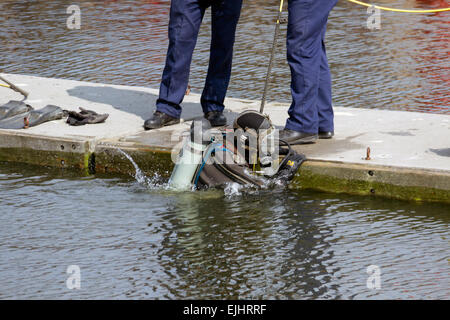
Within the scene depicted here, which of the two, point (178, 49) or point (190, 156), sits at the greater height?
point (178, 49)

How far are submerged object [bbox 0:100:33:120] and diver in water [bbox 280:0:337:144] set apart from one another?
2107mm

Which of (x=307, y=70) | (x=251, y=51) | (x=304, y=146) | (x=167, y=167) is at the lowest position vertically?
(x=167, y=167)

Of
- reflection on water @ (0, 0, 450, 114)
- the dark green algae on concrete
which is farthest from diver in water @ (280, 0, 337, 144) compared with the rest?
reflection on water @ (0, 0, 450, 114)

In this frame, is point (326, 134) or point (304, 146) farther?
point (326, 134)

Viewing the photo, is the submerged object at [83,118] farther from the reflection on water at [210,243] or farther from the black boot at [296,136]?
the black boot at [296,136]

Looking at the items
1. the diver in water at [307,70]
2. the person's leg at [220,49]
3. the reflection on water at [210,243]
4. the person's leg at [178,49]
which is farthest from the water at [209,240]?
the person's leg at [220,49]

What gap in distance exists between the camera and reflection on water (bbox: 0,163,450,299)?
4.76m

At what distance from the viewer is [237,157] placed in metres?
6.32

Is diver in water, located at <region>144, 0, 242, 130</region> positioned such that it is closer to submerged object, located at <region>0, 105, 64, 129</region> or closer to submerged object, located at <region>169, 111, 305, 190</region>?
submerged object, located at <region>0, 105, 64, 129</region>

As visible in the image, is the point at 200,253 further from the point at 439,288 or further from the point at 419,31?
the point at 419,31

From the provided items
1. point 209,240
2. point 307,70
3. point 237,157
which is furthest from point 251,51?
point 209,240

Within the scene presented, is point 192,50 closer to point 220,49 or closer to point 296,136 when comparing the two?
point 220,49

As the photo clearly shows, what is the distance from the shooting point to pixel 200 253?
5.25 m

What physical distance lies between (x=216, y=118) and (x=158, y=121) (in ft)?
1.50
